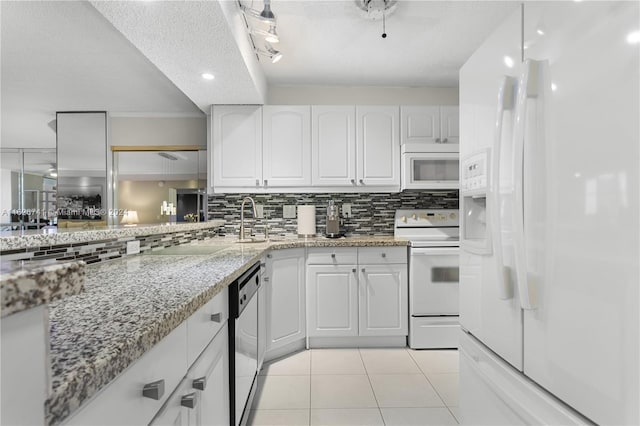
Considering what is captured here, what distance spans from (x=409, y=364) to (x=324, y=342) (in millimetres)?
715

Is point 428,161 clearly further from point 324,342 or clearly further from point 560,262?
point 560,262

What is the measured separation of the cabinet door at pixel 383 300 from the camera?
2.73 metres

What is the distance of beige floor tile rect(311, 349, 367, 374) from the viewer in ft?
Answer: 7.68

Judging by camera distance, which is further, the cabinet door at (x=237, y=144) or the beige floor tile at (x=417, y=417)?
the cabinet door at (x=237, y=144)

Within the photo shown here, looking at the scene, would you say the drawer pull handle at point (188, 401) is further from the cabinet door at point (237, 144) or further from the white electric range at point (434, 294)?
the cabinet door at point (237, 144)

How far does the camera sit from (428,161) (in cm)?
298

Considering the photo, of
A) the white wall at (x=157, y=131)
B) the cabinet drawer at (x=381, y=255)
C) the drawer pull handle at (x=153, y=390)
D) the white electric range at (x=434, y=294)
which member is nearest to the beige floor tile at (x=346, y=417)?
the white electric range at (x=434, y=294)

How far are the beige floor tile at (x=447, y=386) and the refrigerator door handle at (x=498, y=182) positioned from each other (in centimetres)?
131

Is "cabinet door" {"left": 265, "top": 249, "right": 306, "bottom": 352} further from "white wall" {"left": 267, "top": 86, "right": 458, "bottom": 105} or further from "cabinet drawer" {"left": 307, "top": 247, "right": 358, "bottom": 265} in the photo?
"white wall" {"left": 267, "top": 86, "right": 458, "bottom": 105}

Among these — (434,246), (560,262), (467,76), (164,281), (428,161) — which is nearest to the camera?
(560,262)

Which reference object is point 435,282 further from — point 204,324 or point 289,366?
point 204,324

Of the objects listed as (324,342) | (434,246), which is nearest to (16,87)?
(324,342)

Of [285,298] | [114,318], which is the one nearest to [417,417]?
[285,298]

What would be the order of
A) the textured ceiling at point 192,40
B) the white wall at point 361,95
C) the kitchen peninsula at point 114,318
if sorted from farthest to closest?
the white wall at point 361,95, the textured ceiling at point 192,40, the kitchen peninsula at point 114,318
